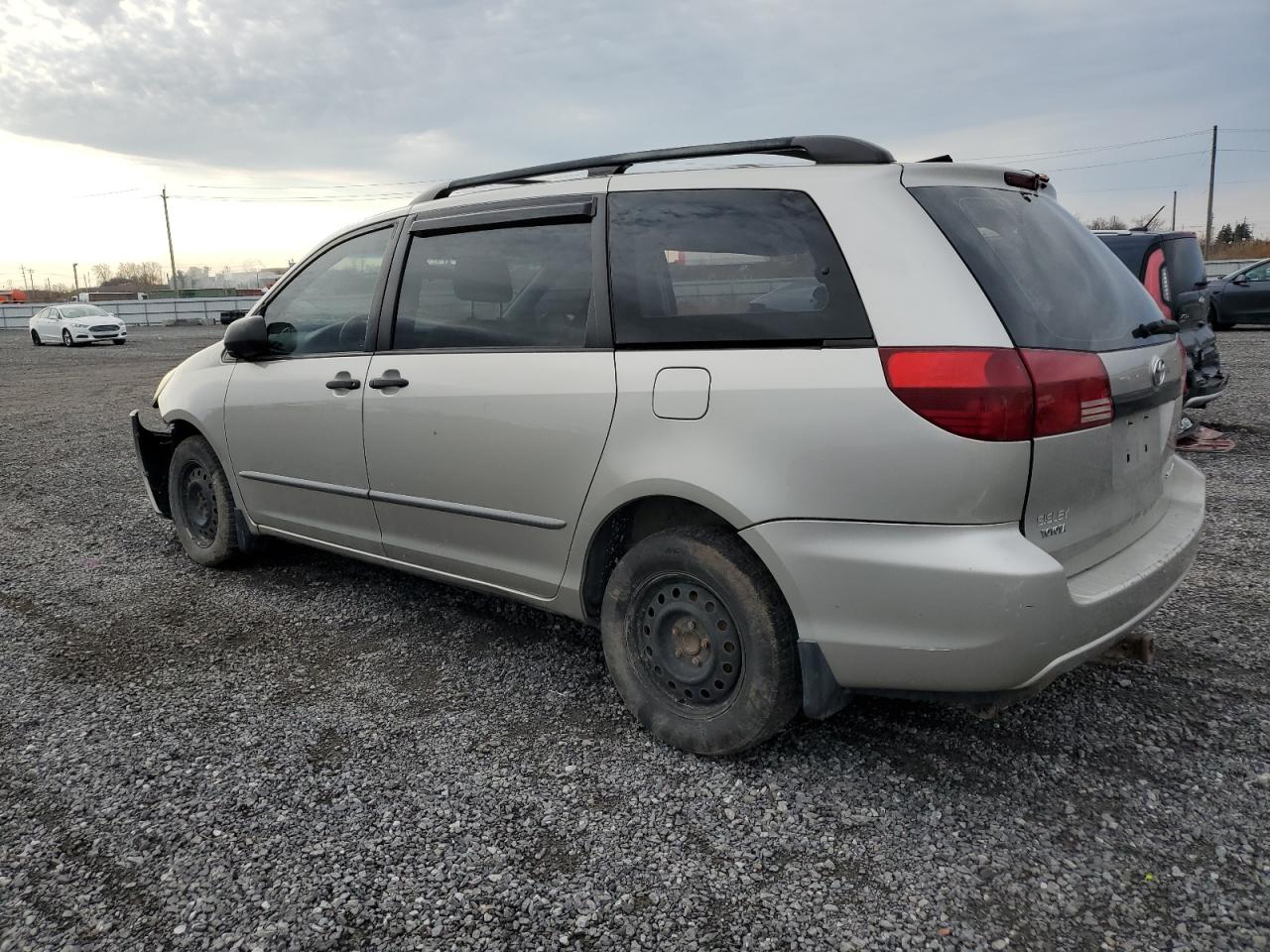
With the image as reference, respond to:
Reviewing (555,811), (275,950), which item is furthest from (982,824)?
(275,950)

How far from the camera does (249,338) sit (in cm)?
439

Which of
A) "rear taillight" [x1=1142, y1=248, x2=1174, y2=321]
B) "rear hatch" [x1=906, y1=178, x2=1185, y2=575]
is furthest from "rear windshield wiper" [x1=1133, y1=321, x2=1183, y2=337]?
"rear taillight" [x1=1142, y1=248, x2=1174, y2=321]

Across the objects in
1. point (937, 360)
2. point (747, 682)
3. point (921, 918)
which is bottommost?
point (921, 918)

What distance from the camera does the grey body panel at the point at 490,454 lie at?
3139 mm

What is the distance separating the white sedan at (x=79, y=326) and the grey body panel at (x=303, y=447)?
2806cm

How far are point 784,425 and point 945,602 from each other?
0.63 metres

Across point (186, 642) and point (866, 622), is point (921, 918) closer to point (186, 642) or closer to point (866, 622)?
point (866, 622)

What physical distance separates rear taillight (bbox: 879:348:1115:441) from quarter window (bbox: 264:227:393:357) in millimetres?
2431

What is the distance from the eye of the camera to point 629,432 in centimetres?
295

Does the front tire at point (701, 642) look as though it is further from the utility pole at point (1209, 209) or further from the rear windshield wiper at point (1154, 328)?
the utility pole at point (1209, 209)

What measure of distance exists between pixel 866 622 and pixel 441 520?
1.78m

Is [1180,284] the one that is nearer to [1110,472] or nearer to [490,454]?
[1110,472]

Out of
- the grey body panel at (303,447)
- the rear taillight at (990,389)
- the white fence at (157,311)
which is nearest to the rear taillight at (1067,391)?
the rear taillight at (990,389)

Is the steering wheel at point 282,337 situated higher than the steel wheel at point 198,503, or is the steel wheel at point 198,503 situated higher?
the steering wheel at point 282,337
